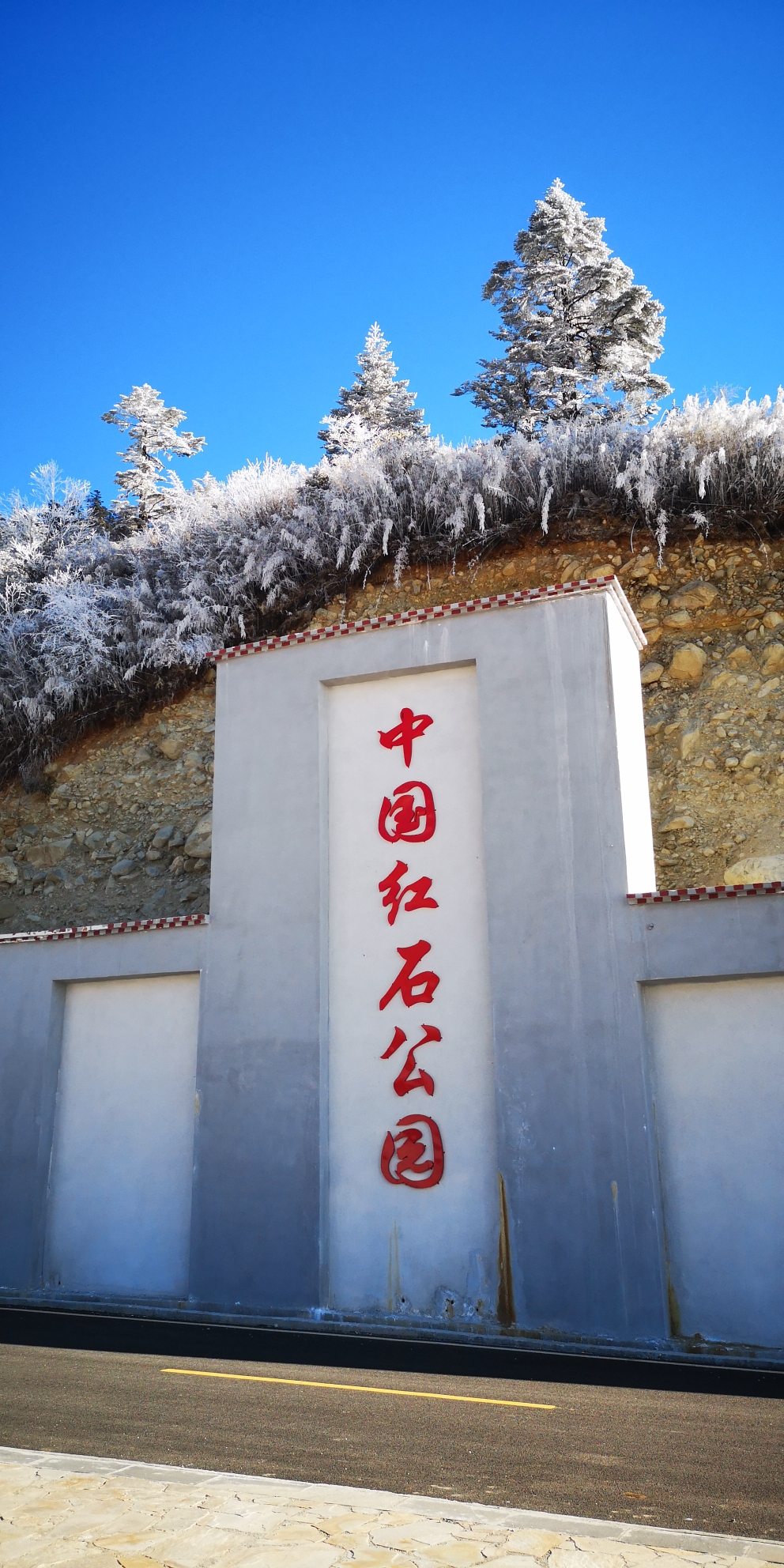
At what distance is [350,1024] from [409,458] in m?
12.8

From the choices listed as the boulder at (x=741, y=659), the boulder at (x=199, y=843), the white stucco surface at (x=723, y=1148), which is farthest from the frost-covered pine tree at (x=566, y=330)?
the white stucco surface at (x=723, y=1148)

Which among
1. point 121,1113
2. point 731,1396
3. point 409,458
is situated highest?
point 409,458

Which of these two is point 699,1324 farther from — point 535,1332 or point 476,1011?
point 476,1011

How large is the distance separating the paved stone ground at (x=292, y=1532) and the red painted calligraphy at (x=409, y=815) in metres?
7.40

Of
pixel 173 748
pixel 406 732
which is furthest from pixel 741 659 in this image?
pixel 173 748

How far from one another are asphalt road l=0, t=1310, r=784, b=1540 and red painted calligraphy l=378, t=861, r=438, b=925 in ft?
13.5

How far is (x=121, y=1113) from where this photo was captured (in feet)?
42.5

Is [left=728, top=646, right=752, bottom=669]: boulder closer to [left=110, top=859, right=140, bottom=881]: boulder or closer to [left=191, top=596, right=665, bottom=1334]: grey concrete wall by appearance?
[left=191, top=596, right=665, bottom=1334]: grey concrete wall

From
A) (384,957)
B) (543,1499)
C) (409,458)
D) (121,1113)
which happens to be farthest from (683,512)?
(543,1499)

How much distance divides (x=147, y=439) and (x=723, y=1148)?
24.3 meters

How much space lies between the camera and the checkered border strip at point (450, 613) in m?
11.9

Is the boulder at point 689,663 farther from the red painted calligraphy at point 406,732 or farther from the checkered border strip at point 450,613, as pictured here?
the red painted calligraphy at point 406,732

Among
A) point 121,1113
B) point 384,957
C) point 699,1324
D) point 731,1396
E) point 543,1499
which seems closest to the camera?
point 543,1499

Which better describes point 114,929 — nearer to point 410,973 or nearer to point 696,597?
point 410,973
